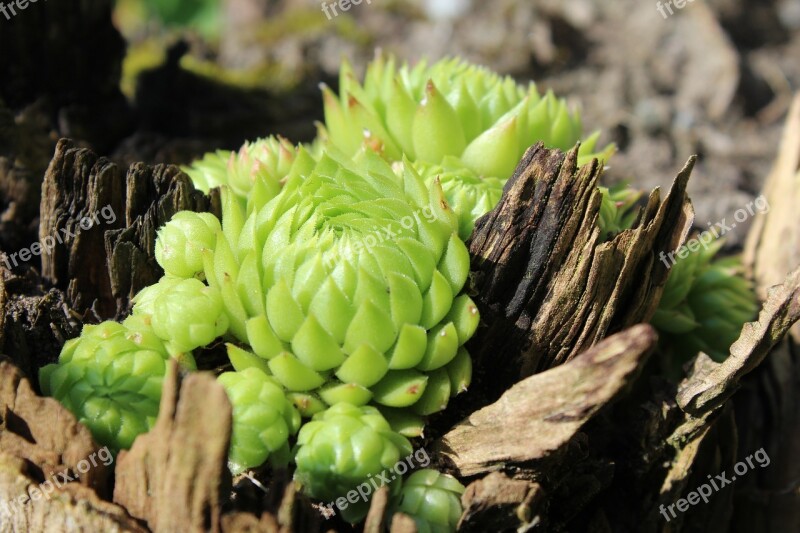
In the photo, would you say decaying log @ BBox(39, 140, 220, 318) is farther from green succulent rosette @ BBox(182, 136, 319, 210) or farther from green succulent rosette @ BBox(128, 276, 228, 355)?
green succulent rosette @ BBox(128, 276, 228, 355)

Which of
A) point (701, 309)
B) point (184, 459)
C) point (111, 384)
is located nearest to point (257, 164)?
point (111, 384)

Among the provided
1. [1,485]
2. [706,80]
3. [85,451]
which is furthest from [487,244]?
[706,80]

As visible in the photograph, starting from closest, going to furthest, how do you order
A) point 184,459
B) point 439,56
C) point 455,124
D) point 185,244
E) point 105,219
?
1. point 184,459
2. point 185,244
3. point 105,219
4. point 455,124
5. point 439,56

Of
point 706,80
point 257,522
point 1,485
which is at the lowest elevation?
point 257,522

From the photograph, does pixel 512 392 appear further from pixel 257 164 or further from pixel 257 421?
pixel 257 164

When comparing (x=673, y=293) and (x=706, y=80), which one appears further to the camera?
(x=706, y=80)

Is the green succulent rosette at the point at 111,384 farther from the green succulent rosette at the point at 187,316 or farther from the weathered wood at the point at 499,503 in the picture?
the weathered wood at the point at 499,503

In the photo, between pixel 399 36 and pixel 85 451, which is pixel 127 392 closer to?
pixel 85 451

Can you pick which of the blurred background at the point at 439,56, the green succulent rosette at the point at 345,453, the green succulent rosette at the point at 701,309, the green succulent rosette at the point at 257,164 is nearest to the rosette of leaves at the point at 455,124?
the green succulent rosette at the point at 257,164
